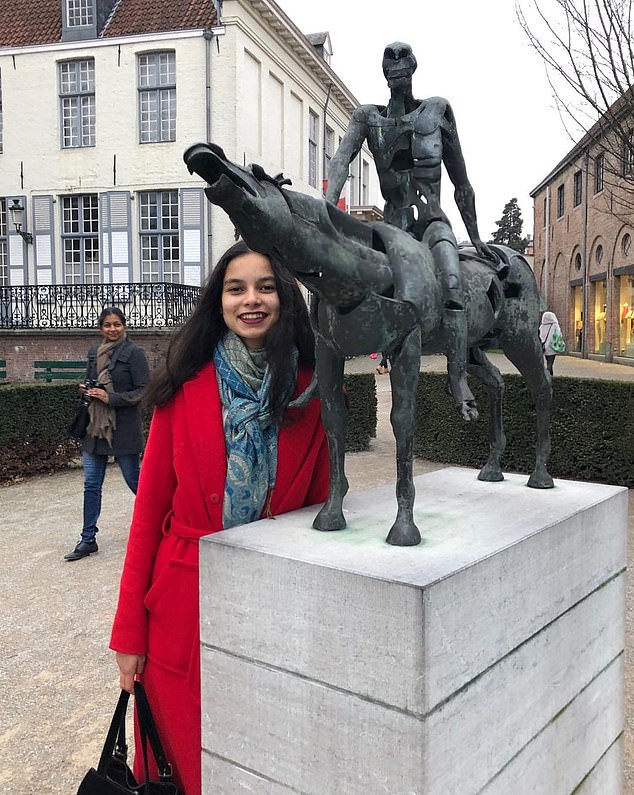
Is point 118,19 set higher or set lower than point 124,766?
higher

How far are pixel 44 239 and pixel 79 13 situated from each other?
532cm

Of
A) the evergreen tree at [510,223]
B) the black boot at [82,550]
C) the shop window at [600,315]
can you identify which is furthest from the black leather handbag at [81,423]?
the evergreen tree at [510,223]

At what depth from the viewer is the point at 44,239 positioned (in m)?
17.1

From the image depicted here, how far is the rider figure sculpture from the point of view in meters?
2.13

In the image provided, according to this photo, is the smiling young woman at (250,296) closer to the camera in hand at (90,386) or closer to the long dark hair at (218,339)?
the long dark hair at (218,339)

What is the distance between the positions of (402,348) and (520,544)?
2.13 ft

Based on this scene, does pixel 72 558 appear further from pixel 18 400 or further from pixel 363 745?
pixel 363 745

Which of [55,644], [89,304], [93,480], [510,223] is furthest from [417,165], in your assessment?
[510,223]

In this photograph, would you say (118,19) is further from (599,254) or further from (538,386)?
(538,386)

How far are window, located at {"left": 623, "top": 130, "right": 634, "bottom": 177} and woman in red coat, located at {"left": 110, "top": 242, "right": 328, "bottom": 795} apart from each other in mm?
7399

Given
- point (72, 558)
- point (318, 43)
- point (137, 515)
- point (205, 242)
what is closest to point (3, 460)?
point (72, 558)

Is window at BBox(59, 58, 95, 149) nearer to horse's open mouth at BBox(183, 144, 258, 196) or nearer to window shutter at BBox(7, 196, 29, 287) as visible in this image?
window shutter at BBox(7, 196, 29, 287)

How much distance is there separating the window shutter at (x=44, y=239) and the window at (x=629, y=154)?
521 inches

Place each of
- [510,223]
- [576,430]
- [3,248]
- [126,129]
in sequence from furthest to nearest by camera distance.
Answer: [510,223] → [3,248] → [126,129] → [576,430]
